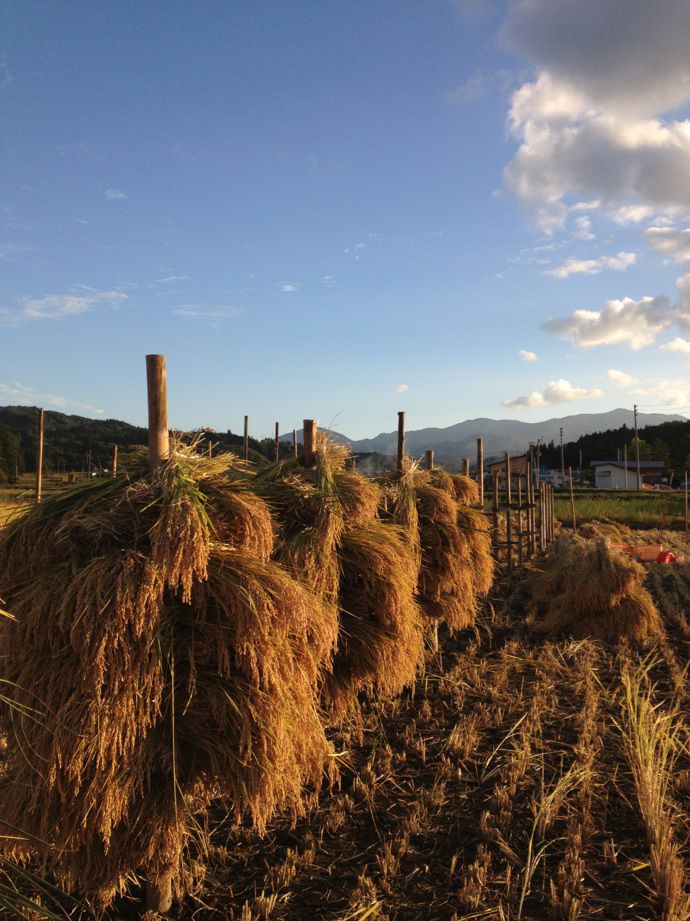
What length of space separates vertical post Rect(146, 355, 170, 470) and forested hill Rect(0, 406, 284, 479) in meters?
21.1

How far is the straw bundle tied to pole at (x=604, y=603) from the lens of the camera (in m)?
9.67

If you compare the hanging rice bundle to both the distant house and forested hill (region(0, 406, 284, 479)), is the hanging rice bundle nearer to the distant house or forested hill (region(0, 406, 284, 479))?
forested hill (region(0, 406, 284, 479))

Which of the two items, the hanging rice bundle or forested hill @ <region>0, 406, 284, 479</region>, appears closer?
the hanging rice bundle

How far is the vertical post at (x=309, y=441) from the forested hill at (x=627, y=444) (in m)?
80.2

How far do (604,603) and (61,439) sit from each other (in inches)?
1755

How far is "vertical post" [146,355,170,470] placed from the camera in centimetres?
358

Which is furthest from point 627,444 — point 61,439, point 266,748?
point 266,748

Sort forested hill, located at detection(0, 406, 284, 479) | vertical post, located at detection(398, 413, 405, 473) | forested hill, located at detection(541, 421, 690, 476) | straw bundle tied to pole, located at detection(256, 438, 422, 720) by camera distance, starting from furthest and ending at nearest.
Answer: forested hill, located at detection(541, 421, 690, 476) < forested hill, located at detection(0, 406, 284, 479) < vertical post, located at detection(398, 413, 405, 473) < straw bundle tied to pole, located at detection(256, 438, 422, 720)

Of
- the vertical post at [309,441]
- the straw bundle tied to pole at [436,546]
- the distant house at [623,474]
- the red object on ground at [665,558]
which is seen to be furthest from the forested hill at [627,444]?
the vertical post at [309,441]

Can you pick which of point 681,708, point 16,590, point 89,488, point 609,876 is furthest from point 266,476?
point 681,708

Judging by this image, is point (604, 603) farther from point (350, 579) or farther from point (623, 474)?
point (623, 474)

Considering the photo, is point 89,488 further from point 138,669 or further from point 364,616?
point 364,616

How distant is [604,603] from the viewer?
9789 millimetres

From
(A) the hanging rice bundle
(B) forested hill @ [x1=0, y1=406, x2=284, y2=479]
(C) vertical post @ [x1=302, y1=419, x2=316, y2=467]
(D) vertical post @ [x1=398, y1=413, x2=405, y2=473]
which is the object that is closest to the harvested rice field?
(A) the hanging rice bundle
